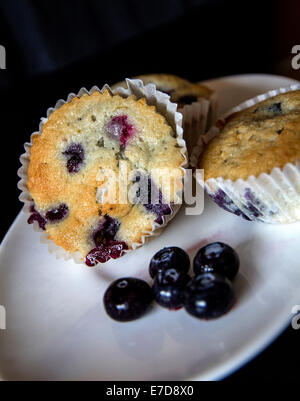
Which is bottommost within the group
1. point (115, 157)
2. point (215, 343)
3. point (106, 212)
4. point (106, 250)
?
point (215, 343)

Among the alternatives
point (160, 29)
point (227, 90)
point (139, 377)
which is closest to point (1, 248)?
point (139, 377)

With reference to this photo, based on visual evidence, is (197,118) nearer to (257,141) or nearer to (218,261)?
(257,141)

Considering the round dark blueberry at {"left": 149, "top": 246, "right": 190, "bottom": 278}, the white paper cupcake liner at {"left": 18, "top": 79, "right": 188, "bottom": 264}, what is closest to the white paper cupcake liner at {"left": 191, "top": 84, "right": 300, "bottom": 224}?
the white paper cupcake liner at {"left": 18, "top": 79, "right": 188, "bottom": 264}

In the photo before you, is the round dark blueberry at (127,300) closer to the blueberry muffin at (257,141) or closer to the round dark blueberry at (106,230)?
the round dark blueberry at (106,230)

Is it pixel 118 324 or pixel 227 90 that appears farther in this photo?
pixel 227 90

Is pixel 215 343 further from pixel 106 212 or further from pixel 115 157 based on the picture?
pixel 115 157

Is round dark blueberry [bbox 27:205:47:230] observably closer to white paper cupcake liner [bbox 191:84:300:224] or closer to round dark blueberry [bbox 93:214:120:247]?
round dark blueberry [bbox 93:214:120:247]
